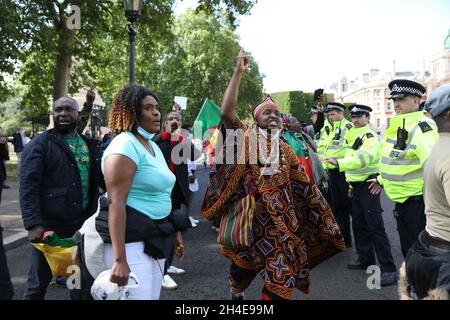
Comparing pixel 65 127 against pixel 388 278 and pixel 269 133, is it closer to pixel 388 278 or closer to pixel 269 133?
pixel 269 133

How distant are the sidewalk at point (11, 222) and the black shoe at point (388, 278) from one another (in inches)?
204

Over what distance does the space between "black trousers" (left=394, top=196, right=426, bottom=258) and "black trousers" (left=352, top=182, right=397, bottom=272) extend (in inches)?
28.1

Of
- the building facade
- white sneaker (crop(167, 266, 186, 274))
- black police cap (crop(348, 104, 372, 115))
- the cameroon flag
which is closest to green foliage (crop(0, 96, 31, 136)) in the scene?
the cameroon flag

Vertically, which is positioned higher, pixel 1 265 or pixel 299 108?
pixel 299 108

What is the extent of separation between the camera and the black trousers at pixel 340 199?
21.2 feet

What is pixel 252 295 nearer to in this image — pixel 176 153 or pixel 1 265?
pixel 176 153

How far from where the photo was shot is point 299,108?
6203 centimetres

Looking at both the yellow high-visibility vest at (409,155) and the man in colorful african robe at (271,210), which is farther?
the yellow high-visibility vest at (409,155)

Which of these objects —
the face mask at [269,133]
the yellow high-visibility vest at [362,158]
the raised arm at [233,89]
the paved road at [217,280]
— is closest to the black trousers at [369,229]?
the yellow high-visibility vest at [362,158]


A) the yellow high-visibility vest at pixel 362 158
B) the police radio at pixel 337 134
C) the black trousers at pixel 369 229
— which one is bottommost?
the black trousers at pixel 369 229

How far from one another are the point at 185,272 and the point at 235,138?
2.44m

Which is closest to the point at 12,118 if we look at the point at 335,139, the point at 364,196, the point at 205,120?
the point at 205,120

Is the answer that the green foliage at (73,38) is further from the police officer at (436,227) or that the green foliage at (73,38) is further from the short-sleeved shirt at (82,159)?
the police officer at (436,227)
